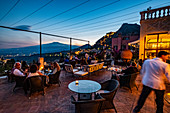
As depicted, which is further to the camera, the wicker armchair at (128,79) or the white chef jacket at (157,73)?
the wicker armchair at (128,79)

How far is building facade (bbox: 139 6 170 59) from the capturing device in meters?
6.83

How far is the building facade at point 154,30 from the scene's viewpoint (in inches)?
269

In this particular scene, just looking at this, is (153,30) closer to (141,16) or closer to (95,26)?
(141,16)

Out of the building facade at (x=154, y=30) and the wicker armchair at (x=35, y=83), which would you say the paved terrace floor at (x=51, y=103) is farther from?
the building facade at (x=154, y=30)

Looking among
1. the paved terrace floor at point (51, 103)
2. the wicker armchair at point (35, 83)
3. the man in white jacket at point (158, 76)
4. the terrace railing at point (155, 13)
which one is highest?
the terrace railing at point (155, 13)

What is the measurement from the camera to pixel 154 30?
723 cm

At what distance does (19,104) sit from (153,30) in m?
9.82

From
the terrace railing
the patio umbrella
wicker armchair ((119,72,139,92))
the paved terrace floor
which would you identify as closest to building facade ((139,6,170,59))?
the terrace railing

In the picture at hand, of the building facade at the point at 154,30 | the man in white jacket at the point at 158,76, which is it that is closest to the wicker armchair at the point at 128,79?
the man in white jacket at the point at 158,76

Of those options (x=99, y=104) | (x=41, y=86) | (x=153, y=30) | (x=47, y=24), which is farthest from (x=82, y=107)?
(x=47, y=24)

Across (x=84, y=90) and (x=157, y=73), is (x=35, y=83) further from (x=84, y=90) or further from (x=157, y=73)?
(x=157, y=73)

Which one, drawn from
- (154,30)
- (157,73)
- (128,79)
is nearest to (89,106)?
(157,73)

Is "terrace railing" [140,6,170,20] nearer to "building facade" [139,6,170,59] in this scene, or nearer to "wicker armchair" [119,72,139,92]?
"building facade" [139,6,170,59]

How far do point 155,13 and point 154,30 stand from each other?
138 cm
